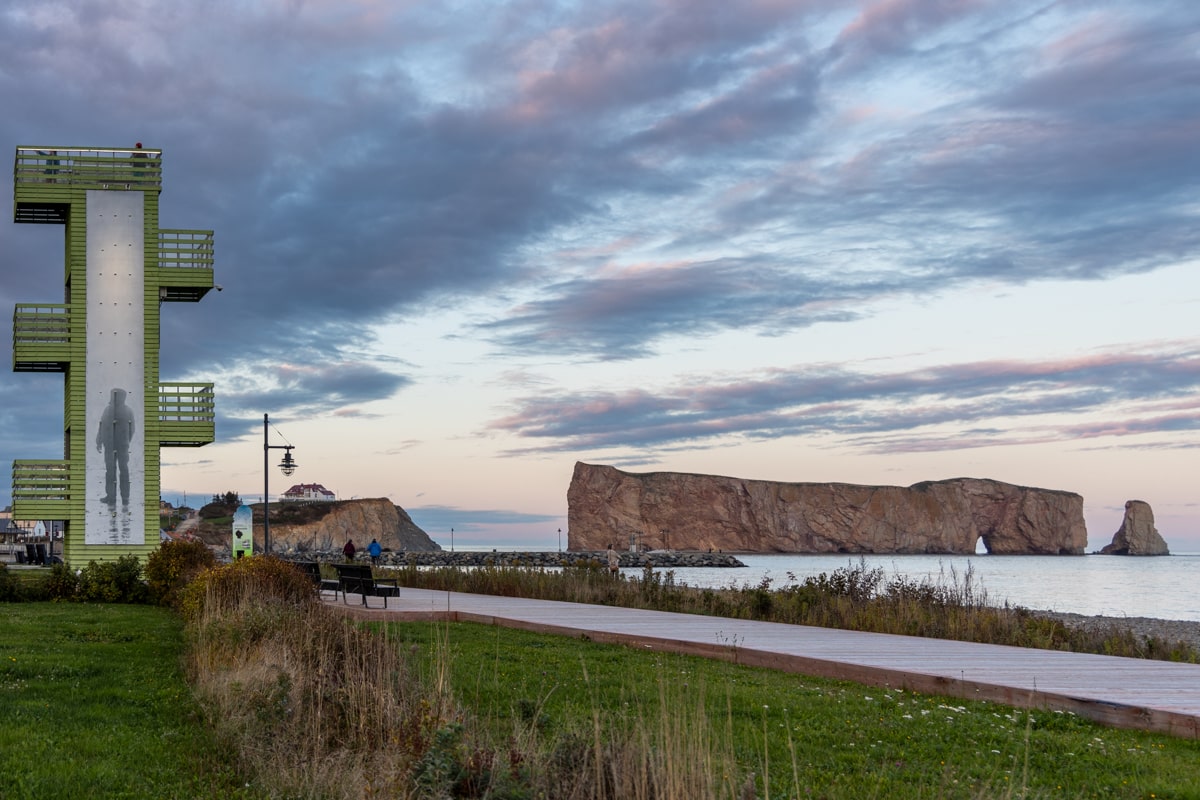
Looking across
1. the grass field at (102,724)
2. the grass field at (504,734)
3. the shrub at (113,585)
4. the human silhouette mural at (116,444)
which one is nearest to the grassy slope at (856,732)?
the grass field at (504,734)

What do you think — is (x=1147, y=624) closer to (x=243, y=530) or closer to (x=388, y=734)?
(x=243, y=530)

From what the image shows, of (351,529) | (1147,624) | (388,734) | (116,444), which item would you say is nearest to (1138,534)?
(351,529)

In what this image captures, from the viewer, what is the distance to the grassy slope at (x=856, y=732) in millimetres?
6258

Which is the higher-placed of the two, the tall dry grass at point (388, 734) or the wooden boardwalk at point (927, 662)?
the tall dry grass at point (388, 734)

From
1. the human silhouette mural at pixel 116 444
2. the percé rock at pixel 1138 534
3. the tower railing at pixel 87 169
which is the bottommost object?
the percé rock at pixel 1138 534

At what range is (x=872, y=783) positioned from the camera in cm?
646

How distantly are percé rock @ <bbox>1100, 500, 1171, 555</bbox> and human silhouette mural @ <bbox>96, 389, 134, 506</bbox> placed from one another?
108 metres

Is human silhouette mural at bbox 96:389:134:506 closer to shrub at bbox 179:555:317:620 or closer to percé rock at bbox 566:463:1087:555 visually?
shrub at bbox 179:555:317:620

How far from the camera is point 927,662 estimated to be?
11.0 metres

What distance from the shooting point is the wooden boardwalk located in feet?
27.9

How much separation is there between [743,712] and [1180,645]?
8862 millimetres

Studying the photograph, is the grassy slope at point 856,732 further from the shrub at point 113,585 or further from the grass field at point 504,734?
the shrub at point 113,585

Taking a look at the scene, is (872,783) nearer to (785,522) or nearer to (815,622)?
(815,622)

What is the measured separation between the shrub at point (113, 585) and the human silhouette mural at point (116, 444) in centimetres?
561
